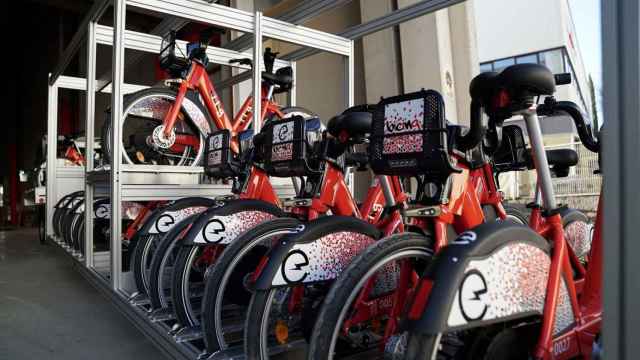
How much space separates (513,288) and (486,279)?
8cm

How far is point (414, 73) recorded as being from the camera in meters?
4.37

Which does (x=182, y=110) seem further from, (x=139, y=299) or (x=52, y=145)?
(x=52, y=145)

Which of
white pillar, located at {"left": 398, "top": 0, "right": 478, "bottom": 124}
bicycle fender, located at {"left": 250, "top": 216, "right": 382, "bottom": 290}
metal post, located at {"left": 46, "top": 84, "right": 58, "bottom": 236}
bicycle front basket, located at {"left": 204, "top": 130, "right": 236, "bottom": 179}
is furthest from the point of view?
metal post, located at {"left": 46, "top": 84, "right": 58, "bottom": 236}

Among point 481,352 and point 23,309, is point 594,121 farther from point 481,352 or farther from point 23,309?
point 23,309

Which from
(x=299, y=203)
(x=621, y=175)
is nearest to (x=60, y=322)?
(x=299, y=203)

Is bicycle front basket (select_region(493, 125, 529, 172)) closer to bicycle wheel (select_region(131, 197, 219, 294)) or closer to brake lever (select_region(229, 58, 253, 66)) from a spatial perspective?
bicycle wheel (select_region(131, 197, 219, 294))

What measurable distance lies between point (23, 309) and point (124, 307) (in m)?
0.79

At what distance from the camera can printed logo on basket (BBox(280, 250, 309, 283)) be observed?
4.31ft

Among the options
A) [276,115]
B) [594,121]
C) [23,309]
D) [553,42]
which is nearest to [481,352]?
[594,121]

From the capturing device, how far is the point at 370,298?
1.44 metres

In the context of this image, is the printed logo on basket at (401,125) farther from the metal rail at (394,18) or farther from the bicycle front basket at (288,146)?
the metal rail at (394,18)

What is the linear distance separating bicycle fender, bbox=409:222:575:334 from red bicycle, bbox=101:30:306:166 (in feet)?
7.90

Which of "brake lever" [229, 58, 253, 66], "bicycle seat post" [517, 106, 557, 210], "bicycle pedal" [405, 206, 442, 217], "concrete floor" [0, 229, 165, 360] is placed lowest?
"concrete floor" [0, 229, 165, 360]

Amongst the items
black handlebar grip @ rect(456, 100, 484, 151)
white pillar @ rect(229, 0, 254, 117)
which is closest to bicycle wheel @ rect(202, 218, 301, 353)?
black handlebar grip @ rect(456, 100, 484, 151)
